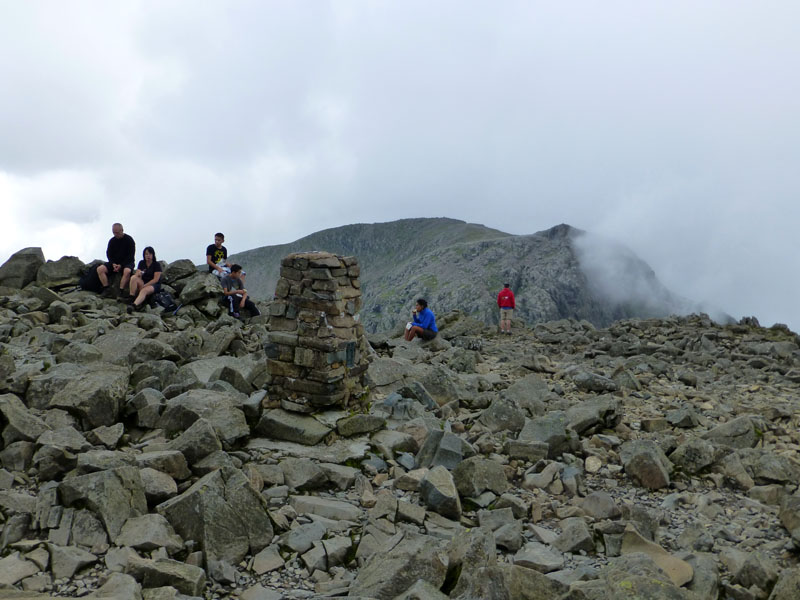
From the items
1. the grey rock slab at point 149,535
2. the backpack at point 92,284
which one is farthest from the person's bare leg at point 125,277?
the grey rock slab at point 149,535

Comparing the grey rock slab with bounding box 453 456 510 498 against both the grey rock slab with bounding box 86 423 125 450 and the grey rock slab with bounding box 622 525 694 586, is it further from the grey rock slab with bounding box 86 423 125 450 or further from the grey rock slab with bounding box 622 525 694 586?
the grey rock slab with bounding box 86 423 125 450

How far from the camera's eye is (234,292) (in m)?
16.7

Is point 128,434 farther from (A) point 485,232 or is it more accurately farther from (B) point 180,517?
(A) point 485,232

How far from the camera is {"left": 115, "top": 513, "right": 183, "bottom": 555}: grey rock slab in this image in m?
5.12

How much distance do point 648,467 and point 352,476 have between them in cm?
361

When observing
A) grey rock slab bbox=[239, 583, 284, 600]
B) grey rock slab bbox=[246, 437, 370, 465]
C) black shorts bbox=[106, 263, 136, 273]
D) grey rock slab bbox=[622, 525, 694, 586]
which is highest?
black shorts bbox=[106, 263, 136, 273]

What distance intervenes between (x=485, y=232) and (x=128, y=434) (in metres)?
80.1

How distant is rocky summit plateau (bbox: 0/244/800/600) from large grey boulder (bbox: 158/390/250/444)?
0.03 metres

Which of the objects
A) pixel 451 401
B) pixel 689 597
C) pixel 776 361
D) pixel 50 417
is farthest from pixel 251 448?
pixel 776 361

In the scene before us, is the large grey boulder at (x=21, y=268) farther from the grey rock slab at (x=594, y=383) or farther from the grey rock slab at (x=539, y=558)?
the grey rock slab at (x=539, y=558)

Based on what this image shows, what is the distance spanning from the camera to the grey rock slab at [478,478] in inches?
264

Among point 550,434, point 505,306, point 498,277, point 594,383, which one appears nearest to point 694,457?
point 550,434

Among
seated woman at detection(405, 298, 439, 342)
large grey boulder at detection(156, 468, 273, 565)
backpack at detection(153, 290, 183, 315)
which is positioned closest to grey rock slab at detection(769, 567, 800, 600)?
large grey boulder at detection(156, 468, 273, 565)

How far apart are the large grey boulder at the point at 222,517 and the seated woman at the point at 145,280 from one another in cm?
1091
